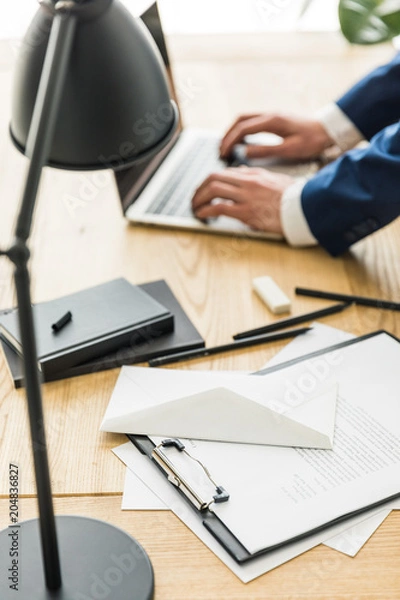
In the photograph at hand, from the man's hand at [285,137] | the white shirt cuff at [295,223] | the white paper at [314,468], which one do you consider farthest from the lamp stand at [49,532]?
the man's hand at [285,137]

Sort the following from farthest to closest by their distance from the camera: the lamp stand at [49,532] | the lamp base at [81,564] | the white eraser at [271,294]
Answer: the white eraser at [271,294] < the lamp base at [81,564] < the lamp stand at [49,532]

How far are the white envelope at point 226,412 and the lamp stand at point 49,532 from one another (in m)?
0.15

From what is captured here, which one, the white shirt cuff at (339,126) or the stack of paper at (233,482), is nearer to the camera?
the stack of paper at (233,482)

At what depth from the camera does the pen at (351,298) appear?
1.16 metres

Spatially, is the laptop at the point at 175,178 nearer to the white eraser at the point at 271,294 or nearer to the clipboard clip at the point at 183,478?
the white eraser at the point at 271,294

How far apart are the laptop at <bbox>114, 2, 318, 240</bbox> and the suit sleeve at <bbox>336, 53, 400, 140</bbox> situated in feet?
0.41

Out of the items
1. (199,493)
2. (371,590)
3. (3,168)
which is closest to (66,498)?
(199,493)

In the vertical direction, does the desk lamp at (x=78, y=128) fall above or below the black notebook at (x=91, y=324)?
above

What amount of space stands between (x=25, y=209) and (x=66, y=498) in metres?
0.40

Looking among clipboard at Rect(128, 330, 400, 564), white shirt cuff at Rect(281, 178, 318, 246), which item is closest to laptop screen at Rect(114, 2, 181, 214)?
Answer: white shirt cuff at Rect(281, 178, 318, 246)

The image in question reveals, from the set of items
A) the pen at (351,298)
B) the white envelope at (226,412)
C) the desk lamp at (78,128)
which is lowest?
the pen at (351,298)

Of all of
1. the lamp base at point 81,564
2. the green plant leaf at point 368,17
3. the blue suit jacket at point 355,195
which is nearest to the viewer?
the lamp base at point 81,564

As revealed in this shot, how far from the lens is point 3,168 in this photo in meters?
1.52

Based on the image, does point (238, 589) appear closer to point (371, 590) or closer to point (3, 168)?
point (371, 590)
